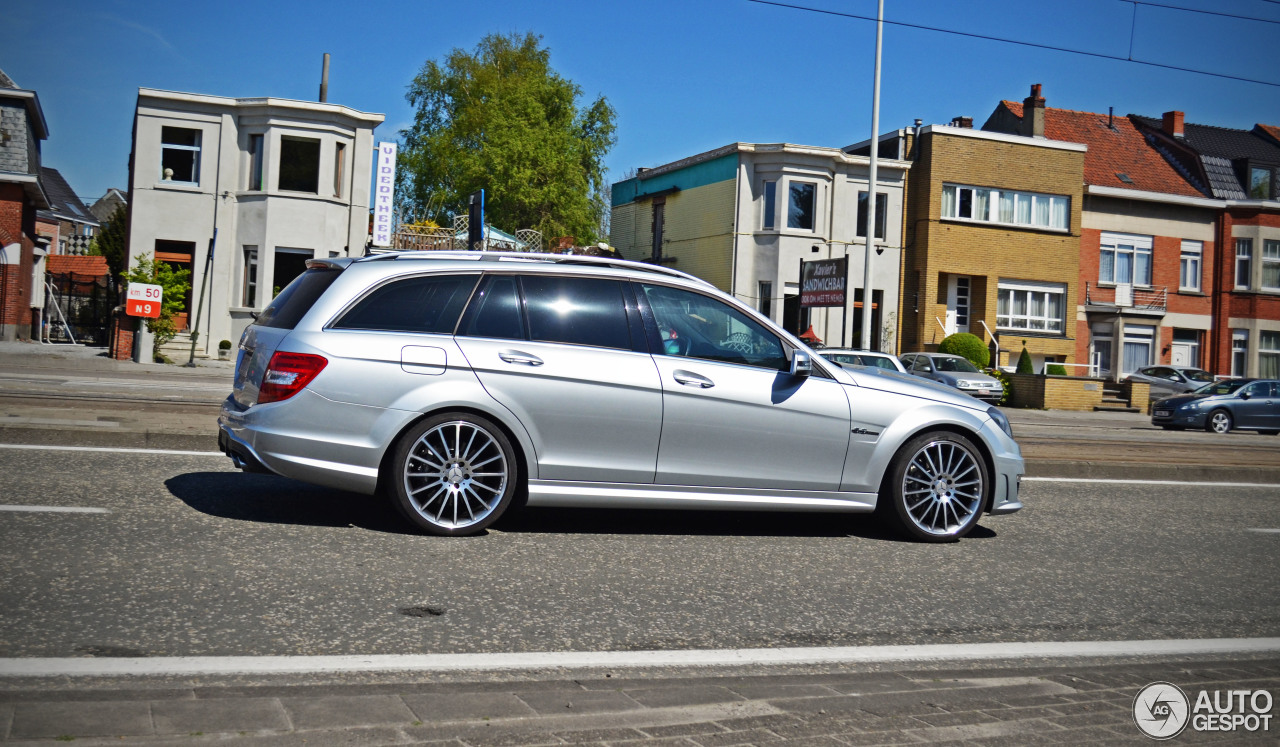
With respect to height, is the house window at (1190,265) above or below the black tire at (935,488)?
above

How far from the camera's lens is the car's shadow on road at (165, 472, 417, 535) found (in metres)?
6.46

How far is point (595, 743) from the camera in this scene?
3.23 metres

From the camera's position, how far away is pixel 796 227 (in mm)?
39375

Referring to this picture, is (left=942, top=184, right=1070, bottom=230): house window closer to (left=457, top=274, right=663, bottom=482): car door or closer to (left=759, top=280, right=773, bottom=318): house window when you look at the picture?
(left=759, top=280, right=773, bottom=318): house window

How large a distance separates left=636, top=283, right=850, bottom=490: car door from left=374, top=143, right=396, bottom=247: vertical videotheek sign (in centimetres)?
2650

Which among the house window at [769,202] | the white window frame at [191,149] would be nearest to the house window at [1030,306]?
the house window at [769,202]

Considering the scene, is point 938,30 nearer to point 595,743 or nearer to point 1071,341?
point 595,743

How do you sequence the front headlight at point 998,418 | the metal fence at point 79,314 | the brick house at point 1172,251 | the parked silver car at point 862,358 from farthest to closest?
the brick house at point 1172,251, the metal fence at point 79,314, the parked silver car at point 862,358, the front headlight at point 998,418

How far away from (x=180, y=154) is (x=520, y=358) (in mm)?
30366

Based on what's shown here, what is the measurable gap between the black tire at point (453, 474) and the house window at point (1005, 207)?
36.5 meters

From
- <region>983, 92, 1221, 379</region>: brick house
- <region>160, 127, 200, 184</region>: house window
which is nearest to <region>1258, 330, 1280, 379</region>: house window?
<region>983, 92, 1221, 379</region>: brick house

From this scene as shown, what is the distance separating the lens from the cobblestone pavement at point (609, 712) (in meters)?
3.19

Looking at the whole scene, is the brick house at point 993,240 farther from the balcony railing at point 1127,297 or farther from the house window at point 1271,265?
the house window at point 1271,265

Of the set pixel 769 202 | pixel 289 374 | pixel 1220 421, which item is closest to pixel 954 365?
pixel 1220 421
